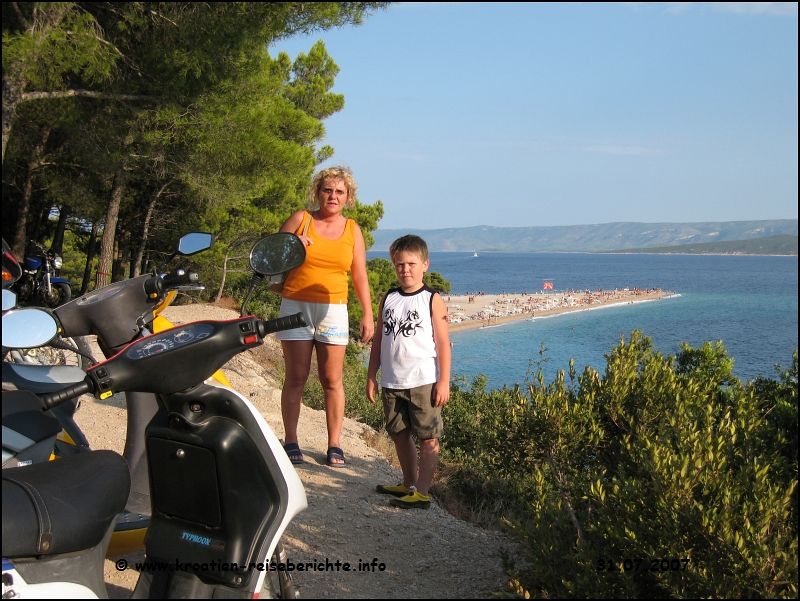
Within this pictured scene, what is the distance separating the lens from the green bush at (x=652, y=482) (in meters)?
2.30

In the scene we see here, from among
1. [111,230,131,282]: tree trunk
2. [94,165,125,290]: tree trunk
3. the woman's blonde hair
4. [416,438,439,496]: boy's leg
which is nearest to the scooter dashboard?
[416,438,439,496]: boy's leg

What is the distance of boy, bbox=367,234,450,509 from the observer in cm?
402

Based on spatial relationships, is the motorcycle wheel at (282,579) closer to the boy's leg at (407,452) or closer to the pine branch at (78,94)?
the boy's leg at (407,452)

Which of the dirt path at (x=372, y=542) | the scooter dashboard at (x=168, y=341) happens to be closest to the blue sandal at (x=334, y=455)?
the dirt path at (x=372, y=542)

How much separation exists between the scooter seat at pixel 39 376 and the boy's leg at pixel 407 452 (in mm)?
1946

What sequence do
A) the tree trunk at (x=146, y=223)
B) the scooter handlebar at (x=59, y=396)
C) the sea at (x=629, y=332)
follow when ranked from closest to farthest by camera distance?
1. the scooter handlebar at (x=59, y=396)
2. the tree trunk at (x=146, y=223)
3. the sea at (x=629, y=332)

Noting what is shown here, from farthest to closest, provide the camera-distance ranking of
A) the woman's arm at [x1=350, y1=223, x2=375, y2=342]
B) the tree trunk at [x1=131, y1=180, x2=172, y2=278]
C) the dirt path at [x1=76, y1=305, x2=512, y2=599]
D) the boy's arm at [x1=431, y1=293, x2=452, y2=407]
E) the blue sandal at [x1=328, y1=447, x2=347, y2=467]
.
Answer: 1. the tree trunk at [x1=131, y1=180, x2=172, y2=278]
2. the blue sandal at [x1=328, y1=447, x2=347, y2=467]
3. the woman's arm at [x1=350, y1=223, x2=375, y2=342]
4. the boy's arm at [x1=431, y1=293, x2=452, y2=407]
5. the dirt path at [x1=76, y1=305, x2=512, y2=599]

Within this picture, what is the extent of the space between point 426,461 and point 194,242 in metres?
2.01

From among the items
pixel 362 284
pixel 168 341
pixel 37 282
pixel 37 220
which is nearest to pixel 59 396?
pixel 168 341

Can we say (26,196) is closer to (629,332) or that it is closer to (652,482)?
(652,482)

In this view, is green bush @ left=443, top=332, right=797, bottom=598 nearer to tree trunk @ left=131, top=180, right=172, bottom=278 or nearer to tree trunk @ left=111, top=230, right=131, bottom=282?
tree trunk @ left=131, top=180, right=172, bottom=278

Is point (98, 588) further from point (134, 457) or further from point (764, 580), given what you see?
point (764, 580)

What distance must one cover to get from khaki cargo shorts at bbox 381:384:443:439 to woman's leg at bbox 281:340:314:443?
63 cm

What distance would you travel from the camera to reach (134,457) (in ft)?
10.9
